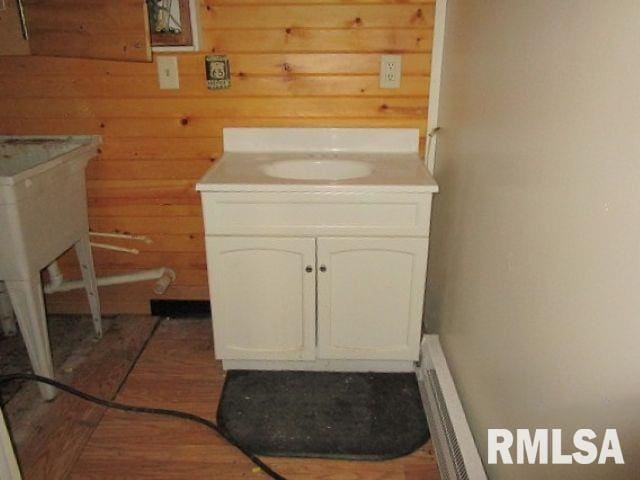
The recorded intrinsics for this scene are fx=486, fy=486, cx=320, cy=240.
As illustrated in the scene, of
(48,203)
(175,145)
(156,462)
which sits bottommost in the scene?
(156,462)

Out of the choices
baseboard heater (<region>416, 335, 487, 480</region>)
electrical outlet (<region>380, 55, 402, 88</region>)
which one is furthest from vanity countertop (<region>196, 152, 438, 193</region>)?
baseboard heater (<region>416, 335, 487, 480</region>)

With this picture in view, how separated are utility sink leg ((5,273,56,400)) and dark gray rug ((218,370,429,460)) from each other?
1.94 ft

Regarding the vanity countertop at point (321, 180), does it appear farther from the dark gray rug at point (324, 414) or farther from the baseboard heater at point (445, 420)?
the dark gray rug at point (324, 414)

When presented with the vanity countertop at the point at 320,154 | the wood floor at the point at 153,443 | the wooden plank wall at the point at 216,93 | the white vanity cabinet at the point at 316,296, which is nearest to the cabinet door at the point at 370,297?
the white vanity cabinet at the point at 316,296

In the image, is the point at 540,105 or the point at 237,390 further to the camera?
the point at 237,390

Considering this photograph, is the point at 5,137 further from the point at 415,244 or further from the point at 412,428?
the point at 412,428

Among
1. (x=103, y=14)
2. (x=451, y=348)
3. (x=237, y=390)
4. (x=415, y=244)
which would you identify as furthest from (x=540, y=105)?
(x=103, y=14)

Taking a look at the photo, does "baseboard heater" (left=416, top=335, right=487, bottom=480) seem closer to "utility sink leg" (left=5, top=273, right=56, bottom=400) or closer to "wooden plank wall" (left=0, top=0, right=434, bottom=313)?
"wooden plank wall" (left=0, top=0, right=434, bottom=313)

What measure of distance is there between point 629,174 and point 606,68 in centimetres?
17

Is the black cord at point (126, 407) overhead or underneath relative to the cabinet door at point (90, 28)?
underneath

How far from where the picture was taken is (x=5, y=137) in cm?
186

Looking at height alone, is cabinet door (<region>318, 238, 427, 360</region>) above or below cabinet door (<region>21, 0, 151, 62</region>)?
below

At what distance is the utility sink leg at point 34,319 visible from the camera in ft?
4.83

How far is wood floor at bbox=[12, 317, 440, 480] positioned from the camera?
1362 millimetres
